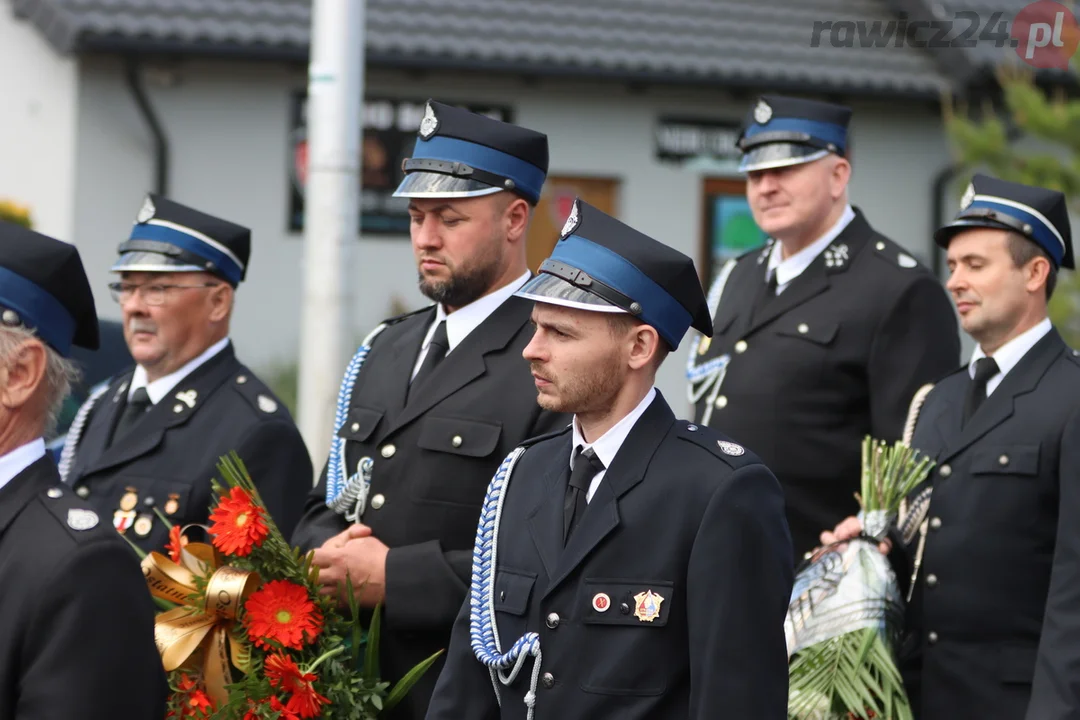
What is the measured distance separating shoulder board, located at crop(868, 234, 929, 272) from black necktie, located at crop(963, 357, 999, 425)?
767 mm

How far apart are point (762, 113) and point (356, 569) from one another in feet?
7.62

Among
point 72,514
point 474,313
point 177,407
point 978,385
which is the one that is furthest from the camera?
point 177,407

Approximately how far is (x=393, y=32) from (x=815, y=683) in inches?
373

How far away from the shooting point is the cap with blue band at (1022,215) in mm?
4531

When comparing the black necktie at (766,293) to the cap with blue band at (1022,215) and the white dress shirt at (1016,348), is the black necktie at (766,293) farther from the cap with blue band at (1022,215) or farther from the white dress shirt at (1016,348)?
the white dress shirt at (1016,348)

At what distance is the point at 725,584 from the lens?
3.13 meters

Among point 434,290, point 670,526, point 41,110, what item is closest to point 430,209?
point 434,290

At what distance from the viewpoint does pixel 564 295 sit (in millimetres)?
3357

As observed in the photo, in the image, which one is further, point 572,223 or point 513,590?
point 572,223

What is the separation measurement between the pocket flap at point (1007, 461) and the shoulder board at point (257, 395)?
2.03 m

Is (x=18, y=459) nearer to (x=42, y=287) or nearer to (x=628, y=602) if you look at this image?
(x=42, y=287)

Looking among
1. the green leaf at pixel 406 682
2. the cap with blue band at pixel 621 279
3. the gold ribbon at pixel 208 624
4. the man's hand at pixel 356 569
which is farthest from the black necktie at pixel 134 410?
the cap with blue band at pixel 621 279

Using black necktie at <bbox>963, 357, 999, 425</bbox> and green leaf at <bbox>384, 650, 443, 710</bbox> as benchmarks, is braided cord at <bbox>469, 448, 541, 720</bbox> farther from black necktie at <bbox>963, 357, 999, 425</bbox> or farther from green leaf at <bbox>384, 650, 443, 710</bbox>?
black necktie at <bbox>963, 357, 999, 425</bbox>

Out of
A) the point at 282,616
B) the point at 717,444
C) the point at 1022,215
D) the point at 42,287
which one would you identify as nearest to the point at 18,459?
the point at 42,287
